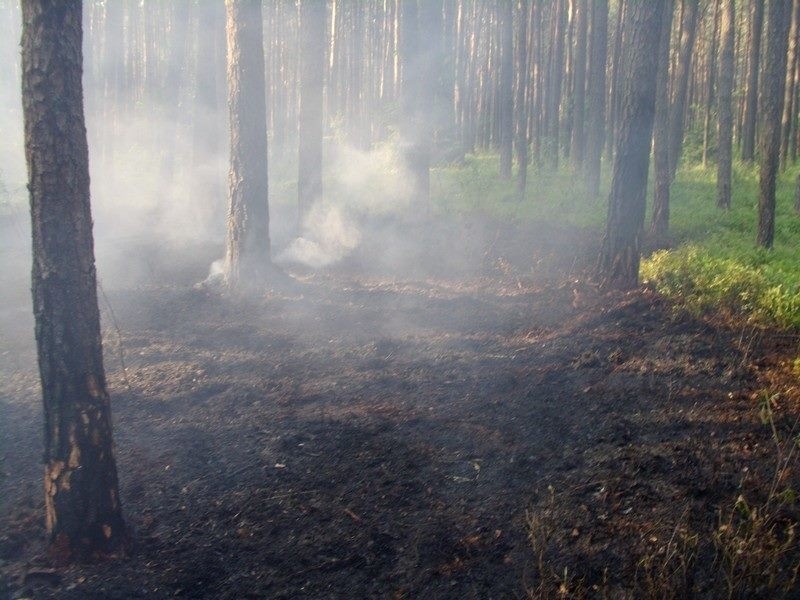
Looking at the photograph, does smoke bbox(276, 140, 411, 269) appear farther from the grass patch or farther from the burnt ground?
the burnt ground

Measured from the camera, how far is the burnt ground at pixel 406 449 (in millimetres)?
4309

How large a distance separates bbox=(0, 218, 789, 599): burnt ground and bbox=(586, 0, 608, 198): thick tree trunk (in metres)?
9.25

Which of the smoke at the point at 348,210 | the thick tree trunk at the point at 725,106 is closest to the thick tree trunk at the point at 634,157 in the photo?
the smoke at the point at 348,210

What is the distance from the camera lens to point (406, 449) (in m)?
5.68

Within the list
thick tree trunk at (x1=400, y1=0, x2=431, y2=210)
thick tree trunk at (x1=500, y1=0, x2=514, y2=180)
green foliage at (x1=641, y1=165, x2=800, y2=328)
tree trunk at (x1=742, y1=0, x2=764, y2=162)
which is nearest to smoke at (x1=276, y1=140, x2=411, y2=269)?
thick tree trunk at (x1=400, y1=0, x2=431, y2=210)

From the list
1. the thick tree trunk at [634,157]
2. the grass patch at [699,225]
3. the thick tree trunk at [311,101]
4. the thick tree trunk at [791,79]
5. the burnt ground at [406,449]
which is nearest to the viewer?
the burnt ground at [406,449]

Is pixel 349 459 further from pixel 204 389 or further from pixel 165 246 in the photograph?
pixel 165 246

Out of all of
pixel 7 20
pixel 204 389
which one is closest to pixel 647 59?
pixel 204 389

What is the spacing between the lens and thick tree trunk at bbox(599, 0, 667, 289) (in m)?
9.64

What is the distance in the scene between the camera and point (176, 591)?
4.20 m

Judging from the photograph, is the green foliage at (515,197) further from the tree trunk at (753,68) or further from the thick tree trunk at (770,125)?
the tree trunk at (753,68)

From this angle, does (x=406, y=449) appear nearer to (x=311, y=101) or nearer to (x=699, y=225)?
(x=699, y=225)

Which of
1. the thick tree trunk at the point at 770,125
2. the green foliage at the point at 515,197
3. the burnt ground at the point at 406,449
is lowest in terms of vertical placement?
the burnt ground at the point at 406,449

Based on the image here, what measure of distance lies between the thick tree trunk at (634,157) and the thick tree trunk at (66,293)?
7.06 meters
